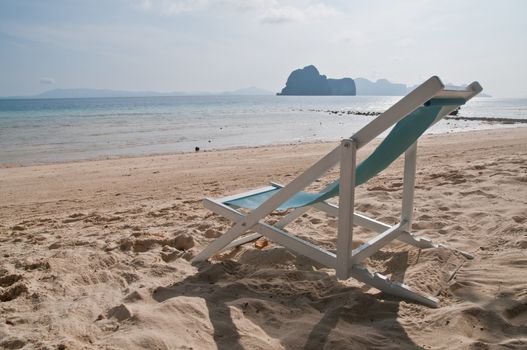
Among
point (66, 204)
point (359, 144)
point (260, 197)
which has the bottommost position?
point (66, 204)

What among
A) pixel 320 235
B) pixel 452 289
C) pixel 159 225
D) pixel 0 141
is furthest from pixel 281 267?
pixel 0 141

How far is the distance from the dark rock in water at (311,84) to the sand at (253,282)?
16178cm

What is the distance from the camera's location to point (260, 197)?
3244 millimetres

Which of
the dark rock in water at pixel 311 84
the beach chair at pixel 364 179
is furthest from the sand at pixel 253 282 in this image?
the dark rock in water at pixel 311 84

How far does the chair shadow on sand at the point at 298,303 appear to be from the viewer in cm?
196

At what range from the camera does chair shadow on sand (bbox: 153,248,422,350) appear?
77.2 inches

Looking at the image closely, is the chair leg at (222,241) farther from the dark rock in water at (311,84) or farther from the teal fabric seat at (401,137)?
the dark rock in water at (311,84)

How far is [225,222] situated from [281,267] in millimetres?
1204

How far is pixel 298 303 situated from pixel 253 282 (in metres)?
0.38

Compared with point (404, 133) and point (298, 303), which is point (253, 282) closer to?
point (298, 303)

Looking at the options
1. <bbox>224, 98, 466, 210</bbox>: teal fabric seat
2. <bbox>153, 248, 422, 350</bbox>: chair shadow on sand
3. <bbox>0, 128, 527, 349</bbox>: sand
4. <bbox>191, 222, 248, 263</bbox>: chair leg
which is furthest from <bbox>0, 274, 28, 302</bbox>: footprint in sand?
<bbox>224, 98, 466, 210</bbox>: teal fabric seat

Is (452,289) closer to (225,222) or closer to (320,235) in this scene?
(320,235)

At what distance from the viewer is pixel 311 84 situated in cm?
16238

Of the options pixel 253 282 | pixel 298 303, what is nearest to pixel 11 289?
pixel 253 282
